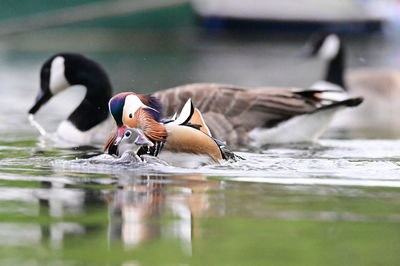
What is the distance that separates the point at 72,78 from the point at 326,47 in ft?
27.7

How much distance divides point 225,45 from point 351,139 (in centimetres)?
2075

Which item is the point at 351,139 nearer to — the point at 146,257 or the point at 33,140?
the point at 33,140

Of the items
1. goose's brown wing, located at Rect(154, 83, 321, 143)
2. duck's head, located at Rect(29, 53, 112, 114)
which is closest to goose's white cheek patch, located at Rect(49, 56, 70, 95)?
duck's head, located at Rect(29, 53, 112, 114)

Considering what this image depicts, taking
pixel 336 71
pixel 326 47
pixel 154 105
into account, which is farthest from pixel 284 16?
pixel 154 105

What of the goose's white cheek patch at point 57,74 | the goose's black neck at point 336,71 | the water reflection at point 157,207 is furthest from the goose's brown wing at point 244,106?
the goose's black neck at point 336,71

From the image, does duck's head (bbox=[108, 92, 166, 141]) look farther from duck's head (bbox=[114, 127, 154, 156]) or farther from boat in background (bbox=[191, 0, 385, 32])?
boat in background (bbox=[191, 0, 385, 32])

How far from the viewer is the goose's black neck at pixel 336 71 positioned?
687 inches

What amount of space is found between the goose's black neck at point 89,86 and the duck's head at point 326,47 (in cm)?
772

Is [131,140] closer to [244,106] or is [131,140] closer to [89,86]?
[244,106]

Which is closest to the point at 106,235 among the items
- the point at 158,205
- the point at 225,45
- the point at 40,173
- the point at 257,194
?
the point at 158,205

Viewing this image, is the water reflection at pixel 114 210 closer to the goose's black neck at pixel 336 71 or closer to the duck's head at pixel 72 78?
the duck's head at pixel 72 78

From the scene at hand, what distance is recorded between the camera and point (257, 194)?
6.29 metres

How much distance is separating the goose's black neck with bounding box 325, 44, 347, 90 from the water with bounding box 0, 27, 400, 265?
6.56 meters

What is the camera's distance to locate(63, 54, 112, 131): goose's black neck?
10891 millimetres
